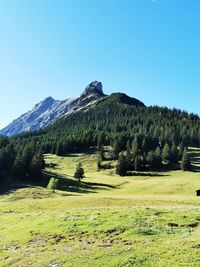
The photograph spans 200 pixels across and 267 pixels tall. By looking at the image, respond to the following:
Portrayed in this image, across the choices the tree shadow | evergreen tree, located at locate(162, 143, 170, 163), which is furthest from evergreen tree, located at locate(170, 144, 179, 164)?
the tree shadow

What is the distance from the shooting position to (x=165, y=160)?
161250mm

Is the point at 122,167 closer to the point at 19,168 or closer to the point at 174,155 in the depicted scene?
the point at 174,155

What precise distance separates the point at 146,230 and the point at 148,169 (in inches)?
4683

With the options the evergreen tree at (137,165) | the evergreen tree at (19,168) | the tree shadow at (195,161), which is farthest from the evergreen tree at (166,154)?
the evergreen tree at (19,168)

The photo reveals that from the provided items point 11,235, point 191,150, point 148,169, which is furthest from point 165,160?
point 11,235

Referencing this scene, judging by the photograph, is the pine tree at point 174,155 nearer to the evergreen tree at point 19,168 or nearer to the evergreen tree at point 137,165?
the evergreen tree at point 137,165

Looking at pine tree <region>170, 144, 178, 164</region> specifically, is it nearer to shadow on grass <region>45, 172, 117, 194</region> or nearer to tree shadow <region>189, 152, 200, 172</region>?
tree shadow <region>189, 152, 200, 172</region>

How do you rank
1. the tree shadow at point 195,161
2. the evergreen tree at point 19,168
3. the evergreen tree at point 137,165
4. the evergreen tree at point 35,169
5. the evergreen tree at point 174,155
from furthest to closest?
the evergreen tree at point 174,155, the evergreen tree at point 137,165, the tree shadow at point 195,161, the evergreen tree at point 19,168, the evergreen tree at point 35,169

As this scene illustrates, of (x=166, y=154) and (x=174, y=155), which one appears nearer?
(x=174, y=155)

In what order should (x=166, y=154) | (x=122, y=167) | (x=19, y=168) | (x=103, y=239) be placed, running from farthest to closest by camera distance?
(x=166, y=154) < (x=122, y=167) < (x=19, y=168) < (x=103, y=239)

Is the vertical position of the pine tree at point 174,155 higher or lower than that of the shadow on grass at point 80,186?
higher

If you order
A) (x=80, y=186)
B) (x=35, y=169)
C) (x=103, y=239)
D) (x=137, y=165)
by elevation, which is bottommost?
(x=80, y=186)

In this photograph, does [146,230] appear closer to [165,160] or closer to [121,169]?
[121,169]

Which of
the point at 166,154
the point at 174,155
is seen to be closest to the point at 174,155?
the point at 174,155
